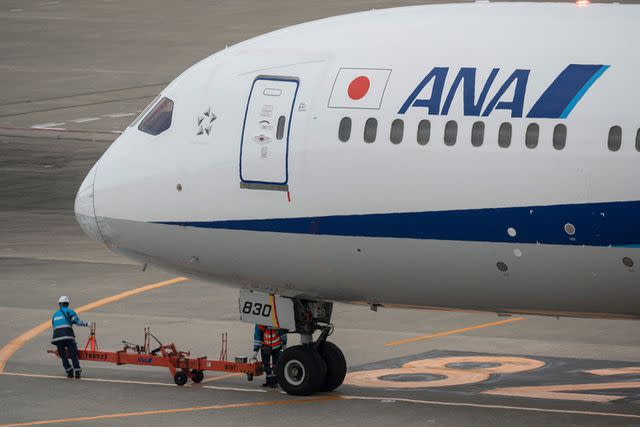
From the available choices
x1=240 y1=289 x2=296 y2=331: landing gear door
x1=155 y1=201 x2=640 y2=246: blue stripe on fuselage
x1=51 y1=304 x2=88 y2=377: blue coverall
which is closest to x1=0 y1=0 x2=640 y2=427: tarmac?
x1=51 y1=304 x2=88 y2=377: blue coverall

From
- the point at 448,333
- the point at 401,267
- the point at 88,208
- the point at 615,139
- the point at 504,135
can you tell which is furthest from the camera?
the point at 448,333

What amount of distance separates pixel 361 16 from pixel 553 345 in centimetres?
859

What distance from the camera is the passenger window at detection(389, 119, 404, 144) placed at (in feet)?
84.6

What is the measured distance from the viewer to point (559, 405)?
27.5m

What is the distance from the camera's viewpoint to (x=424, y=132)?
2561 centimetres

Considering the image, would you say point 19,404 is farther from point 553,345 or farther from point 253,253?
point 553,345

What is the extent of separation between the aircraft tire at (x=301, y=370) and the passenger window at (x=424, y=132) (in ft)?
15.4

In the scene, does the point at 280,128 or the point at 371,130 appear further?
the point at 280,128

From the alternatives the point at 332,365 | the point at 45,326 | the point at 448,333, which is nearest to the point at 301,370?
the point at 332,365

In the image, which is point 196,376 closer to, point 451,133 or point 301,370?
point 301,370

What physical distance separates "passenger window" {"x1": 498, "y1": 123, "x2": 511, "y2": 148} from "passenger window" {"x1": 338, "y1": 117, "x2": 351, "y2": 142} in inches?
99.2

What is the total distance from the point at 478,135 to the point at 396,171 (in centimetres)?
142

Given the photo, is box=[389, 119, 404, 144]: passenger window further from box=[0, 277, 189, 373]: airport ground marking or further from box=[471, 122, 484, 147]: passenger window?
box=[0, 277, 189, 373]: airport ground marking

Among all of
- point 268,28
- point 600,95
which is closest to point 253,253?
point 600,95
